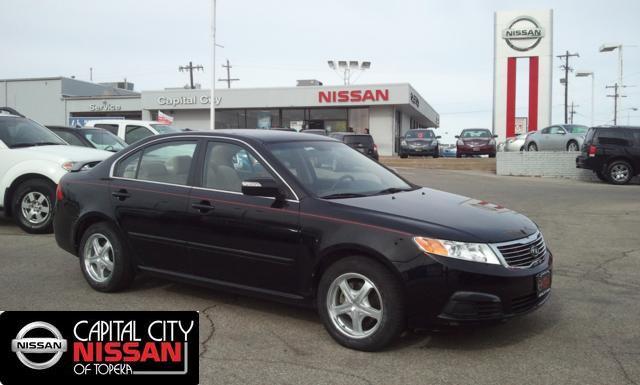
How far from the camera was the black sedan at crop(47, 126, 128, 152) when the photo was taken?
12.2 meters

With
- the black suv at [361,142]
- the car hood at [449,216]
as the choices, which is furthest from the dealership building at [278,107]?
the car hood at [449,216]

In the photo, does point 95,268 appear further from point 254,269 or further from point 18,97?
point 18,97

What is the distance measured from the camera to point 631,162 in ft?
60.9

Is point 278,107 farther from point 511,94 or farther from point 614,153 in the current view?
point 614,153

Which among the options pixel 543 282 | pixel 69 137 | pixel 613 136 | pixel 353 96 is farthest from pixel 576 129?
pixel 543 282

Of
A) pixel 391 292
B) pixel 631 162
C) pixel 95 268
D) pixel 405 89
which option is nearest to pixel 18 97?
pixel 405 89

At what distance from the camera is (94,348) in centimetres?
335

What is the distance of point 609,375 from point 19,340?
353 centimetres

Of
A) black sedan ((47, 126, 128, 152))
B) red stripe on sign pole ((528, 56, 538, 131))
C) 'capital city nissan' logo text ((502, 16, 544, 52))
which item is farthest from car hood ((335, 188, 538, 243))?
'capital city nissan' logo text ((502, 16, 544, 52))

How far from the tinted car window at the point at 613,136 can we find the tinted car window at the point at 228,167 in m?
16.6

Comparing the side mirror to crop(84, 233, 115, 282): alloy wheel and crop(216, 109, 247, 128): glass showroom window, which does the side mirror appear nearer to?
crop(84, 233, 115, 282): alloy wheel

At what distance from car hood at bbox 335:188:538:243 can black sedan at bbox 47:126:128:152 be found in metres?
8.75

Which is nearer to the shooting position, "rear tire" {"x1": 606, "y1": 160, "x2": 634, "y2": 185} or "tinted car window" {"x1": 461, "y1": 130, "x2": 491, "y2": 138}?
"rear tire" {"x1": 606, "y1": 160, "x2": 634, "y2": 185}

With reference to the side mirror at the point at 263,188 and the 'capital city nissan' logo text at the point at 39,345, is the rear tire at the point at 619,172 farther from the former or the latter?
the 'capital city nissan' logo text at the point at 39,345
